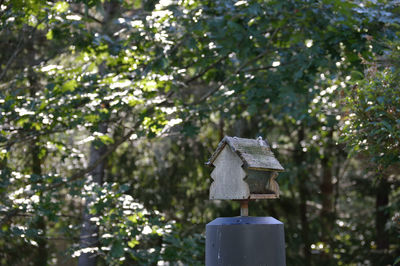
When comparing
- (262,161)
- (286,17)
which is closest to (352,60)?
(286,17)

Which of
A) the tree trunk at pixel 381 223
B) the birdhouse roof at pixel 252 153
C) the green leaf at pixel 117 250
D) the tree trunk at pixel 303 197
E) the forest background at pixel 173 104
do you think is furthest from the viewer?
the tree trunk at pixel 303 197

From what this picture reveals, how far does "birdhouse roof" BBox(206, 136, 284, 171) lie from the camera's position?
347cm

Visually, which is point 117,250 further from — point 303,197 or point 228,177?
point 303,197

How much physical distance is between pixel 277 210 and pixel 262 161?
6937 mm

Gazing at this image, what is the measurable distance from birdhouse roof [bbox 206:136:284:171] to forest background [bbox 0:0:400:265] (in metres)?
1.14

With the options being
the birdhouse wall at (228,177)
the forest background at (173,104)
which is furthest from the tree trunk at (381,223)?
the birdhouse wall at (228,177)

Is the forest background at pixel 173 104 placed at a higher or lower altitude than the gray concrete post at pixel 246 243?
higher

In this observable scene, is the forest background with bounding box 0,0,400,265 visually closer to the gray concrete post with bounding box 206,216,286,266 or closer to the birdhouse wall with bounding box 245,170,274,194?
the birdhouse wall with bounding box 245,170,274,194

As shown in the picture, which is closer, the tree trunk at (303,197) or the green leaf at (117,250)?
the green leaf at (117,250)

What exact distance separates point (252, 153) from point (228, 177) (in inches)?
9.1

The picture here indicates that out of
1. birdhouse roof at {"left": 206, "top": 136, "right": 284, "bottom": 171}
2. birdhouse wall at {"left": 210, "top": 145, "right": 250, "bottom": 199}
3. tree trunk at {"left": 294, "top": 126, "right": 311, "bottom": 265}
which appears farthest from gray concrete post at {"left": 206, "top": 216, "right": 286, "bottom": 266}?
tree trunk at {"left": 294, "top": 126, "right": 311, "bottom": 265}

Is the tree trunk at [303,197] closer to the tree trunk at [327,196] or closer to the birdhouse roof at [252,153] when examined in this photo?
the tree trunk at [327,196]

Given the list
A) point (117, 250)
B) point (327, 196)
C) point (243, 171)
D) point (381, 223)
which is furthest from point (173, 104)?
point (381, 223)

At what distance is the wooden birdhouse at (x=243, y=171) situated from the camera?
3480mm
